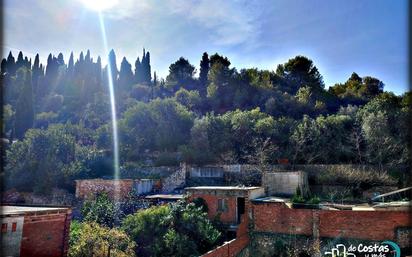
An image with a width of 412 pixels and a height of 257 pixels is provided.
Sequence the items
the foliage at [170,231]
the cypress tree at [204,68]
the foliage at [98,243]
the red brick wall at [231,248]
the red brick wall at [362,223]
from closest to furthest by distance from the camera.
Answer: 1. the foliage at [98,243]
2. the red brick wall at [231,248]
3. the red brick wall at [362,223]
4. the foliage at [170,231]
5. the cypress tree at [204,68]

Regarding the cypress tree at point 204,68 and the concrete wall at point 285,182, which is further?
the cypress tree at point 204,68

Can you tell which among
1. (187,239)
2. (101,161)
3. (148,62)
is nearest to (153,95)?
(148,62)

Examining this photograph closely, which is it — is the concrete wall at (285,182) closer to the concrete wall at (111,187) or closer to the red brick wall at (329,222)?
the red brick wall at (329,222)

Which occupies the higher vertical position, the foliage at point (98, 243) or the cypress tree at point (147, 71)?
the cypress tree at point (147, 71)

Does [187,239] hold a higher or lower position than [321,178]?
lower

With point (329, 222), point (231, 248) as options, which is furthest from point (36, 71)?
point (329, 222)

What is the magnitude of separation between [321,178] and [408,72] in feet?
56.4

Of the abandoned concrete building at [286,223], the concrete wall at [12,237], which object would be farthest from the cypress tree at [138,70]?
the concrete wall at [12,237]

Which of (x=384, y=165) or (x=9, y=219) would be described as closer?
(x=9, y=219)

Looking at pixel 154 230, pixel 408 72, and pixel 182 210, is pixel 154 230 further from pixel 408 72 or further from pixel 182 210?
pixel 408 72

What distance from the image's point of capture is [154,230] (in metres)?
13.9

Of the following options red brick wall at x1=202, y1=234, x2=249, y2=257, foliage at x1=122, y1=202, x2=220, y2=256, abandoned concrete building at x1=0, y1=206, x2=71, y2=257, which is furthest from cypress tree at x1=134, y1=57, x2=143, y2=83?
abandoned concrete building at x1=0, y1=206, x2=71, y2=257

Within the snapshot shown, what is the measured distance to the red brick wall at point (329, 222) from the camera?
12.5 meters

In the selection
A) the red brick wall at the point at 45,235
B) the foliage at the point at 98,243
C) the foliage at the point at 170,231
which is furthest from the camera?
the foliage at the point at 170,231
